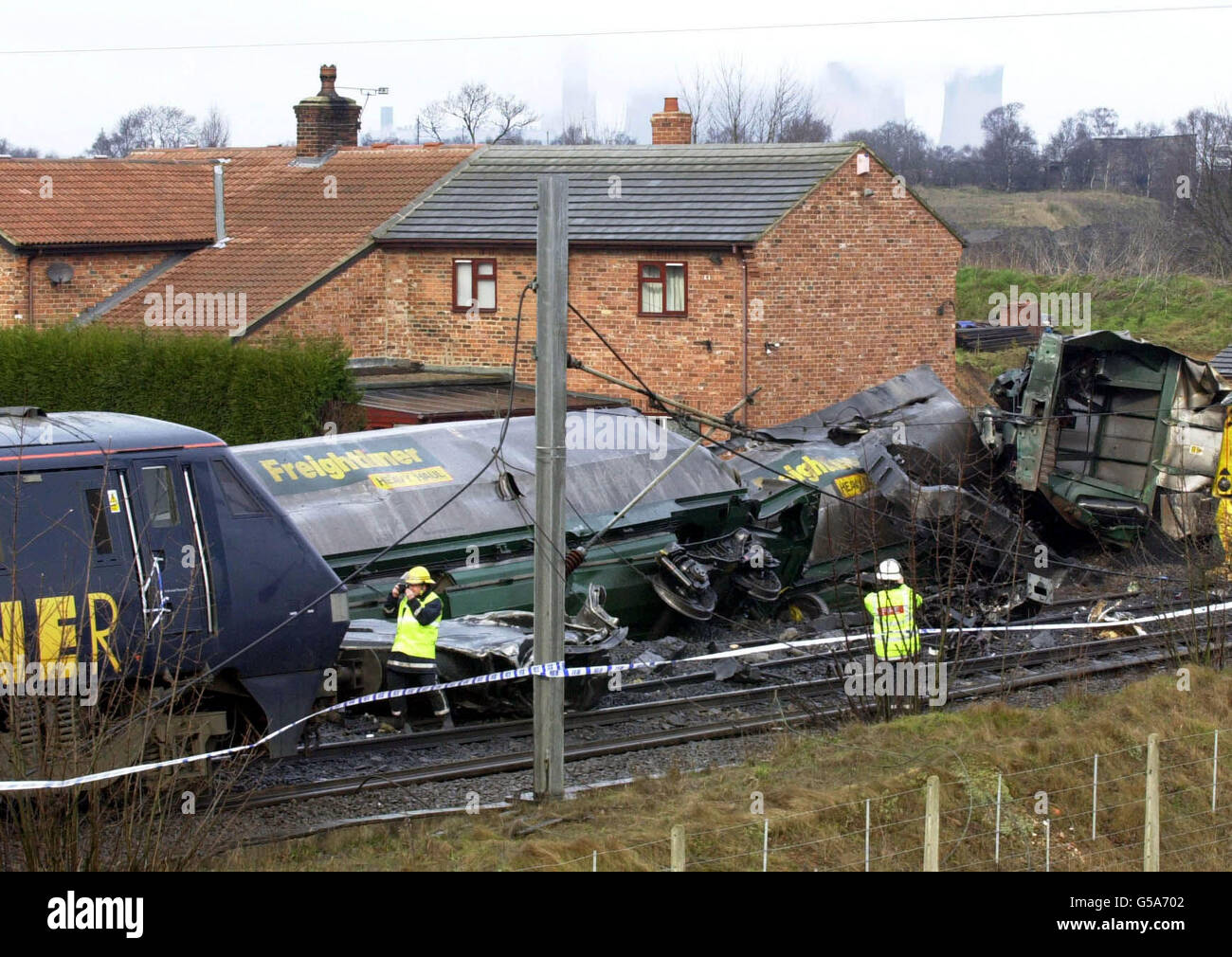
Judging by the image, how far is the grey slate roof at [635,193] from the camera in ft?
89.8

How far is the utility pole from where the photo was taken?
32.1 feet

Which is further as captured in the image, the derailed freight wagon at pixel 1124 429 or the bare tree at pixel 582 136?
the bare tree at pixel 582 136

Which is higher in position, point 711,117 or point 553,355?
point 711,117

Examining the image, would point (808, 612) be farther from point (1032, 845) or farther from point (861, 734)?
point (1032, 845)

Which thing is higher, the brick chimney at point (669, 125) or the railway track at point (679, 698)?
the brick chimney at point (669, 125)

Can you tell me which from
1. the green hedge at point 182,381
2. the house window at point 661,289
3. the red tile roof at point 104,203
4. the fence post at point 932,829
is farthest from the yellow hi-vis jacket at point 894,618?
the red tile roof at point 104,203

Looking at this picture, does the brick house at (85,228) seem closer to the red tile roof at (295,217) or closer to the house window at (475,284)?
the red tile roof at (295,217)

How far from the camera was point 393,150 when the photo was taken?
33.6 metres

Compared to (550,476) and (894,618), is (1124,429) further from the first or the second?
(550,476)

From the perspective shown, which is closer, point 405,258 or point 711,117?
point 405,258

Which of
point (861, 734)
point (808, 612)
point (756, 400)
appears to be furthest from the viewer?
point (756, 400)

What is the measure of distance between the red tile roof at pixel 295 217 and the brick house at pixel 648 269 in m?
0.07
